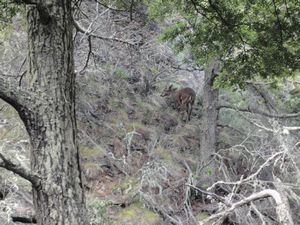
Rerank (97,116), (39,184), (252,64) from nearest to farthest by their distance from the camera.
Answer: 1. (39,184)
2. (252,64)
3. (97,116)

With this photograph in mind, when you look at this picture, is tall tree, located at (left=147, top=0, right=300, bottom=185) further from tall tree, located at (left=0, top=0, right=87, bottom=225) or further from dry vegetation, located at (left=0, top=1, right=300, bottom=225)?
dry vegetation, located at (left=0, top=1, right=300, bottom=225)

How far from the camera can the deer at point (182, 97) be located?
52.4 feet

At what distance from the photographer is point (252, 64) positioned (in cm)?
570

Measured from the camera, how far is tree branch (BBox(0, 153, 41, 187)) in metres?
3.52

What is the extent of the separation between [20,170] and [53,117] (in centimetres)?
53

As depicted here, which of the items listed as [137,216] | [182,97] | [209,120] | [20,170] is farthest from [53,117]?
[182,97]

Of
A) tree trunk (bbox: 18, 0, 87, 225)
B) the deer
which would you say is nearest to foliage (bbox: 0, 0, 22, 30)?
tree trunk (bbox: 18, 0, 87, 225)

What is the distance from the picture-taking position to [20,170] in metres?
3.66

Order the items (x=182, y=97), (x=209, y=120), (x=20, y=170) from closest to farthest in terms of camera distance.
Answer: (x=20, y=170) < (x=209, y=120) < (x=182, y=97)

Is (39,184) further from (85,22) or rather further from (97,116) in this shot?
(97,116)

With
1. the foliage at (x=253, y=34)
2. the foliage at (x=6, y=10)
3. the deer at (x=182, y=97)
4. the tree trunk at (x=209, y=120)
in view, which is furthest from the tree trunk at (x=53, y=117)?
the deer at (x=182, y=97)

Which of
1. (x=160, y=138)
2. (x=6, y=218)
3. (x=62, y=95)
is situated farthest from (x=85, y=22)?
(x=62, y=95)

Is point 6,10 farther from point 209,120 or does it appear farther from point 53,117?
point 209,120

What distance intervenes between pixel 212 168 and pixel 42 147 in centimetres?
944
